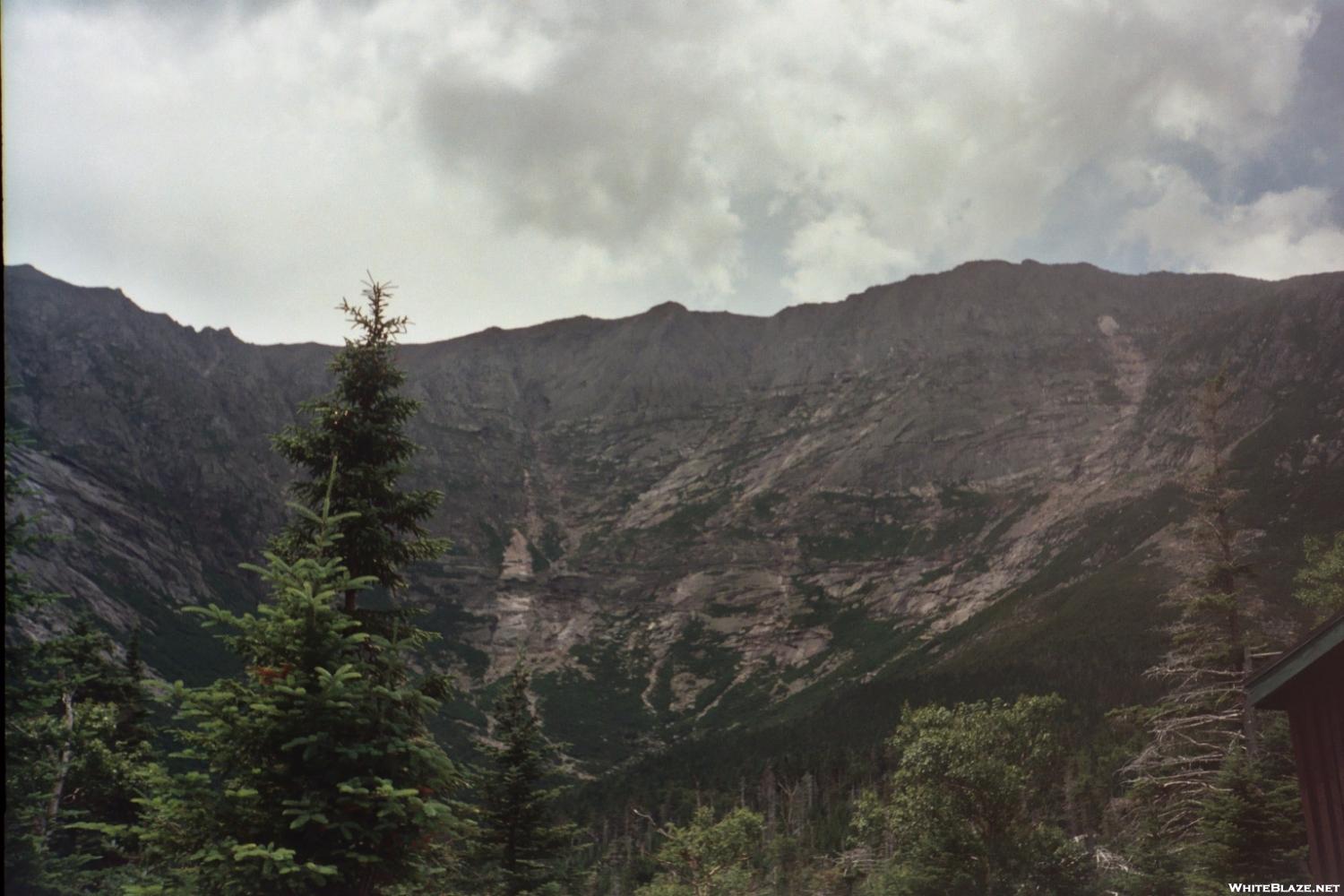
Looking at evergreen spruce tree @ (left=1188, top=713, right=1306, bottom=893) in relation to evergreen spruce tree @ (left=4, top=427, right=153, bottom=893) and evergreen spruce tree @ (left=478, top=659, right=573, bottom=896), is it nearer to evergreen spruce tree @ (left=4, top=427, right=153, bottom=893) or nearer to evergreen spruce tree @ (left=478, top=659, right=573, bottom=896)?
evergreen spruce tree @ (left=478, top=659, right=573, bottom=896)

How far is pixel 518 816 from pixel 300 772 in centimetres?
1807

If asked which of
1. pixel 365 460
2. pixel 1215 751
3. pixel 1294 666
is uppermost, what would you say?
Answer: pixel 365 460

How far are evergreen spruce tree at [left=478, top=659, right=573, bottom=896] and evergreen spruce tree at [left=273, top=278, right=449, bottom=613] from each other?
42.1 feet

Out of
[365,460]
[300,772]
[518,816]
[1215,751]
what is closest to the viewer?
[300,772]

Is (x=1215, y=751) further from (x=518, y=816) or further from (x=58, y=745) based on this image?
(x=58, y=745)

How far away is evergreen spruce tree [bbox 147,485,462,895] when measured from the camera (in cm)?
1085

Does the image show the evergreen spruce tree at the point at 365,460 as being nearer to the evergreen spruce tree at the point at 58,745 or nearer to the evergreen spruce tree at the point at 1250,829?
the evergreen spruce tree at the point at 58,745

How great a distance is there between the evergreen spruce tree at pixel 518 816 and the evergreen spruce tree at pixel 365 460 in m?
12.8

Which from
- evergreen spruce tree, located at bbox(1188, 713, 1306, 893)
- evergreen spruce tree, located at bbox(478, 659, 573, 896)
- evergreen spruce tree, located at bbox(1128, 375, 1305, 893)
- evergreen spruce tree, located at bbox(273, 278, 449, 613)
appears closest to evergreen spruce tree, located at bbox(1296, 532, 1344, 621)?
evergreen spruce tree, located at bbox(1128, 375, 1305, 893)

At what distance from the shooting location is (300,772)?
1139 cm

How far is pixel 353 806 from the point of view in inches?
439

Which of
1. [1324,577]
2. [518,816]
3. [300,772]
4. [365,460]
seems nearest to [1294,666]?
[300,772]

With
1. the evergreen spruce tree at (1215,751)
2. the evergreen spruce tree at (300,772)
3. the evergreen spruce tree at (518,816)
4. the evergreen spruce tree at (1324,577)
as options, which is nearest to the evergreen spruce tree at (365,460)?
the evergreen spruce tree at (300,772)

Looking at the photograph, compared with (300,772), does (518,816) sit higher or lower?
lower
